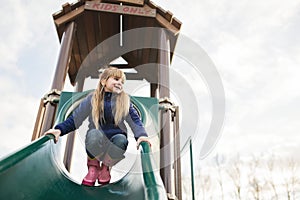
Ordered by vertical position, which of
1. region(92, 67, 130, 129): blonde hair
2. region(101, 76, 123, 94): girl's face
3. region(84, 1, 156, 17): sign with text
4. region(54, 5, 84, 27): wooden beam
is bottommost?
region(92, 67, 130, 129): blonde hair

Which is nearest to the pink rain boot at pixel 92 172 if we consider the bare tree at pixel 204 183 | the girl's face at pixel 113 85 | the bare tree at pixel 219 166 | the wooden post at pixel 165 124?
the girl's face at pixel 113 85

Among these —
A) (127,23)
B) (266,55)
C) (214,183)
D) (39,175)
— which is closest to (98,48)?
(127,23)

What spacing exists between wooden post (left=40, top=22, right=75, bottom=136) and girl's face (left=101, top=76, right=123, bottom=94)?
1069 millimetres

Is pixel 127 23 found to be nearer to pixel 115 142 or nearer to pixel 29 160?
pixel 115 142

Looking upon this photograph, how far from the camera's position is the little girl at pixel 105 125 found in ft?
6.75

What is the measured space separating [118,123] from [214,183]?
10989 millimetres

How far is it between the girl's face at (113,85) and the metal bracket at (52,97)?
1.15m

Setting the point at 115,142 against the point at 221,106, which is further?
the point at 221,106

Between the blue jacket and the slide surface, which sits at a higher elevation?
the blue jacket

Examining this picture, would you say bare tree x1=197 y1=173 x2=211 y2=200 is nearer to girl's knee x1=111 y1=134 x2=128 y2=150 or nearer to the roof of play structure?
the roof of play structure

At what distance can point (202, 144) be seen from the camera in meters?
2.55

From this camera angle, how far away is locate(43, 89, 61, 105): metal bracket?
322 centimetres

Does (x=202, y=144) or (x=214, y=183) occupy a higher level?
(x=214, y=183)

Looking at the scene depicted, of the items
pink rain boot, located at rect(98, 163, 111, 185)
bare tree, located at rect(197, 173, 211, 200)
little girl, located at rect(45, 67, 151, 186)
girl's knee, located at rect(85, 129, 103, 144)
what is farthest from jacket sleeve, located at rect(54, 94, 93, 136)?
bare tree, located at rect(197, 173, 211, 200)
